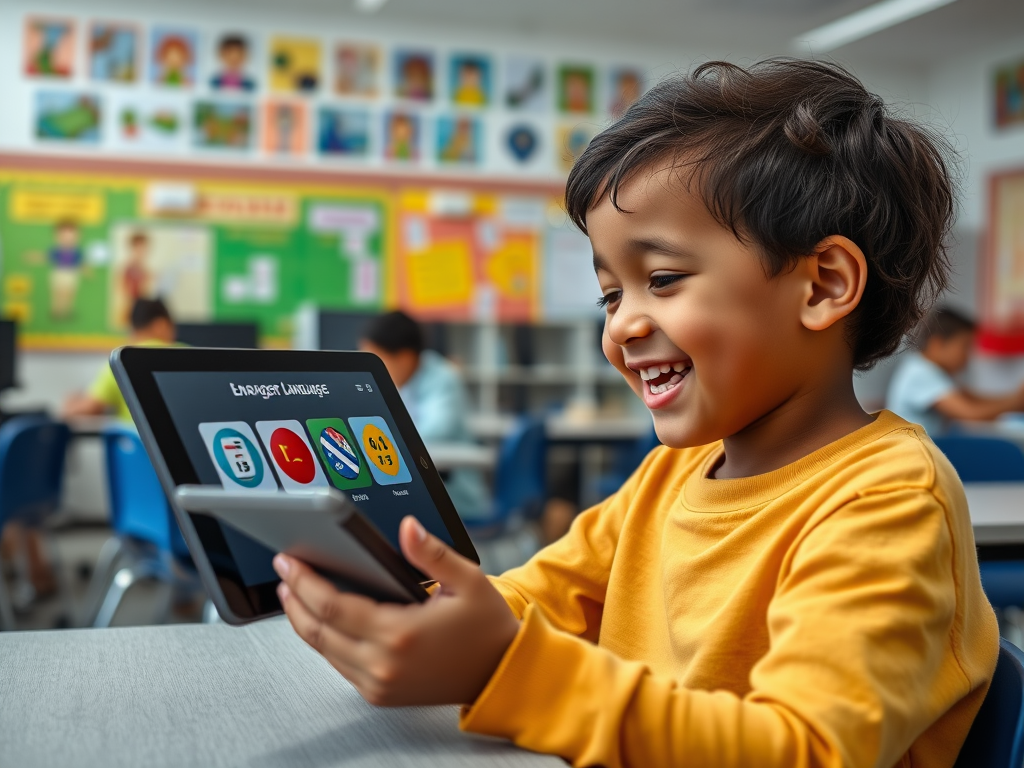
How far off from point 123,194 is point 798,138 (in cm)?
602

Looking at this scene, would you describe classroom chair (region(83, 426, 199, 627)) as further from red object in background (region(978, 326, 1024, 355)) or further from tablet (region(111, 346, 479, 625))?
red object in background (region(978, 326, 1024, 355))

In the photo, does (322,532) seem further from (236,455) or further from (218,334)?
(218,334)

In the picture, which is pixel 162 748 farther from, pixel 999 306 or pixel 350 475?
pixel 999 306

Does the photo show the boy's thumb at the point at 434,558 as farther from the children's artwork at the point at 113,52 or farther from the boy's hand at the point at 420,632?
the children's artwork at the point at 113,52

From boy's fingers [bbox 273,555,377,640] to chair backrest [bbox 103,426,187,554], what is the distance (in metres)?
2.15

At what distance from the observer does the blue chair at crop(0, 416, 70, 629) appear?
9.79ft

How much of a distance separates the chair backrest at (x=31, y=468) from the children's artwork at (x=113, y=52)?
3482mm

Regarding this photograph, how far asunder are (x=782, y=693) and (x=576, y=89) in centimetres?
670

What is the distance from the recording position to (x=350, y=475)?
71 centimetres

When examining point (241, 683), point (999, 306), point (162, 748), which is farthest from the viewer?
point (999, 306)

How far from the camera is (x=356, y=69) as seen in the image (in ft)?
21.4

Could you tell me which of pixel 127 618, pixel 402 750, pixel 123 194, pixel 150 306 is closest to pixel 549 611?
pixel 402 750

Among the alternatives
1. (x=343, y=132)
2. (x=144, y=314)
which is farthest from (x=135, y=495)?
(x=343, y=132)

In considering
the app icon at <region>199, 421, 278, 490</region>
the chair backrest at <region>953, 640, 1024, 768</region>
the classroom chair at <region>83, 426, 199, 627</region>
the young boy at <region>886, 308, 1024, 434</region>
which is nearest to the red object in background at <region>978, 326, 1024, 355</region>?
the young boy at <region>886, 308, 1024, 434</region>
